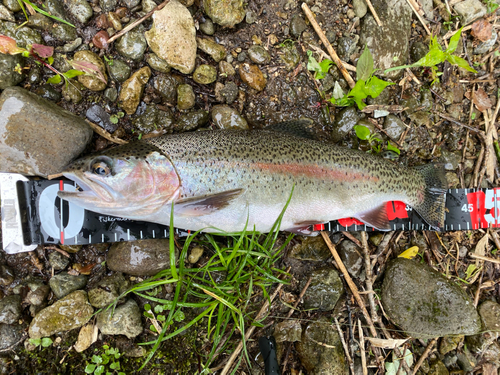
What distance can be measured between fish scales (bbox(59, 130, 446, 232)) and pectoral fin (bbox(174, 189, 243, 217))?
0.01 meters

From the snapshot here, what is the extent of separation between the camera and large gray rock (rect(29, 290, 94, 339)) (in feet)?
10.3

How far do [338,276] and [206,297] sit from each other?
5.81 feet

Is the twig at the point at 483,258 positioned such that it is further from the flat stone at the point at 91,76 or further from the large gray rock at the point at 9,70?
the large gray rock at the point at 9,70

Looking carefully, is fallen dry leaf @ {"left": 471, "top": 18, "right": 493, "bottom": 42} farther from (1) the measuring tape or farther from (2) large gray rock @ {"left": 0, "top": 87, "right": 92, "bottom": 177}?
(2) large gray rock @ {"left": 0, "top": 87, "right": 92, "bottom": 177}

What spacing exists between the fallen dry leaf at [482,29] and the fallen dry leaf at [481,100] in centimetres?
80

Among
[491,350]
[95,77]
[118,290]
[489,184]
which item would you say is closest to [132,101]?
[95,77]

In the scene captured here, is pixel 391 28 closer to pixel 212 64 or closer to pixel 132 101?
pixel 212 64

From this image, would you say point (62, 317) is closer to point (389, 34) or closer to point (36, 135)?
point (36, 135)

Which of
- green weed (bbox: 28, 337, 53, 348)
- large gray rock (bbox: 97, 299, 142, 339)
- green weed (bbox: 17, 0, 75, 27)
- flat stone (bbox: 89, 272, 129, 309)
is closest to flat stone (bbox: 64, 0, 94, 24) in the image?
green weed (bbox: 17, 0, 75, 27)

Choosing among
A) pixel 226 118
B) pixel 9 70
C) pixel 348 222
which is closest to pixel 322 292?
pixel 348 222

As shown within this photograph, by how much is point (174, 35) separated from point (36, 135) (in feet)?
6.33

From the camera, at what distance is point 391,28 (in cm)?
405

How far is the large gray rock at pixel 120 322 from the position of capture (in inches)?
127

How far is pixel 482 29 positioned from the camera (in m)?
4.32
